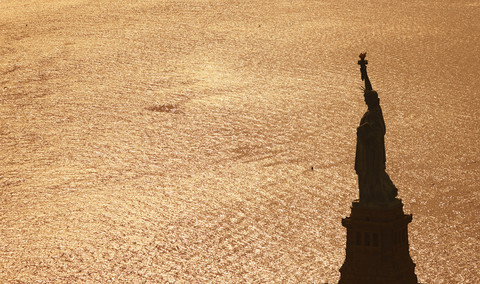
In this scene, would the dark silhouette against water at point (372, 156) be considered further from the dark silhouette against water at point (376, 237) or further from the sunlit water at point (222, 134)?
the sunlit water at point (222, 134)

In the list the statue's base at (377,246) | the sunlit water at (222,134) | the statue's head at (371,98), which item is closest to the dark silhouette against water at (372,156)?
the statue's head at (371,98)

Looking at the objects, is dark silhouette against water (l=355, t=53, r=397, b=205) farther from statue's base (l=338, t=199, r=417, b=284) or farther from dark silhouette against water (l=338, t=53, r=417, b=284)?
statue's base (l=338, t=199, r=417, b=284)

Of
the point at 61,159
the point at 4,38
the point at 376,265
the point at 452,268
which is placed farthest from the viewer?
the point at 4,38

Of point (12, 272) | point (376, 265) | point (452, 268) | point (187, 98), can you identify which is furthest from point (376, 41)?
point (376, 265)

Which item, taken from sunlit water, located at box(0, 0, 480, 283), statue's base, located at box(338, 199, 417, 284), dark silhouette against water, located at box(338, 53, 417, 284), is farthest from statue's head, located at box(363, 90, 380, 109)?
sunlit water, located at box(0, 0, 480, 283)

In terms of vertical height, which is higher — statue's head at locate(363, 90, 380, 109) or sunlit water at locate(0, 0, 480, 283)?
statue's head at locate(363, 90, 380, 109)

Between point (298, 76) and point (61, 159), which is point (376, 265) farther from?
point (298, 76)

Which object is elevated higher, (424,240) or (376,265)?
(376,265)
